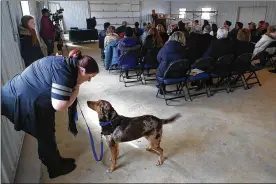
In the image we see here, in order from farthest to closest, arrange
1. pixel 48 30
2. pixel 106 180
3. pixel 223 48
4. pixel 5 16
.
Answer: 1. pixel 48 30
2. pixel 223 48
3. pixel 5 16
4. pixel 106 180

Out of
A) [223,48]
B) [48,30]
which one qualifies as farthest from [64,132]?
[48,30]

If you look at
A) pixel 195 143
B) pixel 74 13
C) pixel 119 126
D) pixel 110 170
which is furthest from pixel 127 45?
pixel 74 13

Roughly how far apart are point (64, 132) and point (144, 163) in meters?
1.13

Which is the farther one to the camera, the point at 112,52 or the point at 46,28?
the point at 46,28

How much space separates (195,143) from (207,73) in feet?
5.24

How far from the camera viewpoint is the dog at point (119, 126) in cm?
192

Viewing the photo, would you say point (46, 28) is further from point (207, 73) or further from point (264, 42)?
point (264, 42)

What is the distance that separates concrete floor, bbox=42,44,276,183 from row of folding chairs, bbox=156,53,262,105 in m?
0.25

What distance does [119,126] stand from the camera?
1.96 m

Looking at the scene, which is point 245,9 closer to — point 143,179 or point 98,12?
point 98,12

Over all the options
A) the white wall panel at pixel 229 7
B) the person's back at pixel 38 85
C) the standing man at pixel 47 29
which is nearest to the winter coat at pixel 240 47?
the person's back at pixel 38 85

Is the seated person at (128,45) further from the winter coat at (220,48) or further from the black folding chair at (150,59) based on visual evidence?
the winter coat at (220,48)

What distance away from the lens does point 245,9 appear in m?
10.1

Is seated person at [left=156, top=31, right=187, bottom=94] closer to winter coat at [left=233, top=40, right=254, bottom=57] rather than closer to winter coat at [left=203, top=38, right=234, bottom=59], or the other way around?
winter coat at [left=203, top=38, right=234, bottom=59]
